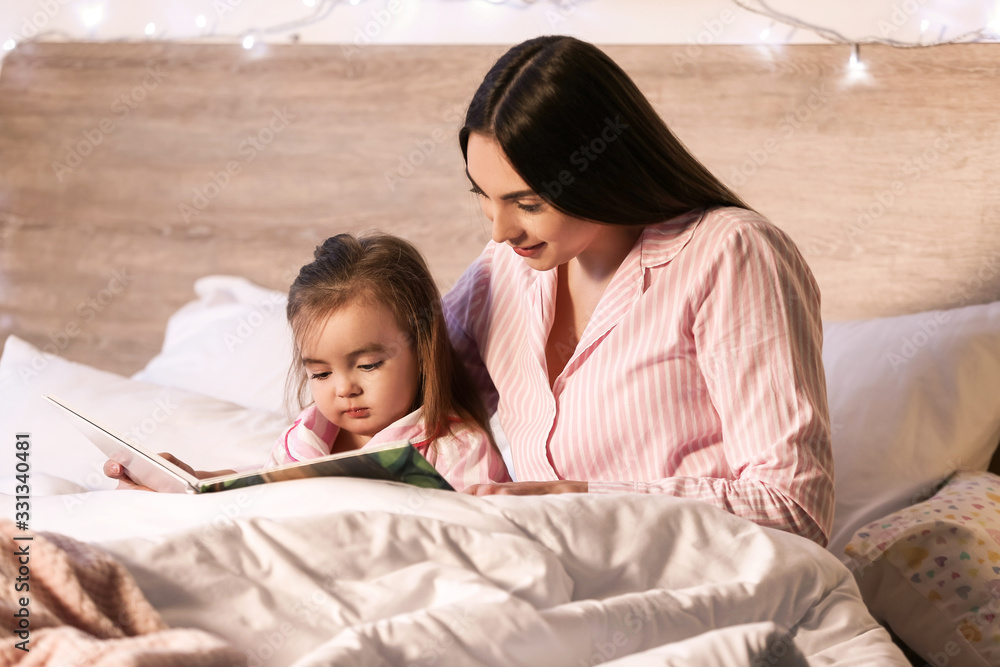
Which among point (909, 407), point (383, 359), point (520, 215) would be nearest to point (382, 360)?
point (383, 359)

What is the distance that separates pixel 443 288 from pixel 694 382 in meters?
1.08

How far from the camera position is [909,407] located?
1.50m

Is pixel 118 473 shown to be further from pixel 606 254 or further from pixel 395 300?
pixel 606 254

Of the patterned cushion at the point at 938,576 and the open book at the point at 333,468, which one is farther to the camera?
the patterned cushion at the point at 938,576

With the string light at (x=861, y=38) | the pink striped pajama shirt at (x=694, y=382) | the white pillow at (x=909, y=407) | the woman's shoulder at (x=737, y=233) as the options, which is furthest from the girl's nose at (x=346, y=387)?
the string light at (x=861, y=38)

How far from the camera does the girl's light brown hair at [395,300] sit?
48.9 inches

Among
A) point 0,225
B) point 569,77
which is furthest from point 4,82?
point 569,77

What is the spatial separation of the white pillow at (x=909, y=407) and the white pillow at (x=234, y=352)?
108cm

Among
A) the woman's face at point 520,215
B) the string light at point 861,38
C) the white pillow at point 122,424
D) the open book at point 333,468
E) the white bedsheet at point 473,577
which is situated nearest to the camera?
the white bedsheet at point 473,577

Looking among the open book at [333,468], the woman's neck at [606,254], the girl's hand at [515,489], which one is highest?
the woman's neck at [606,254]

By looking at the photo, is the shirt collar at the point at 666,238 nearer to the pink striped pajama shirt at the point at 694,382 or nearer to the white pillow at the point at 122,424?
the pink striped pajama shirt at the point at 694,382

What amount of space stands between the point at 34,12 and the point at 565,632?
2.35 m

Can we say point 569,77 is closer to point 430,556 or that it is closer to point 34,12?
point 430,556

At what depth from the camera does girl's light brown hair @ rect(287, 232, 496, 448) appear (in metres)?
1.24
